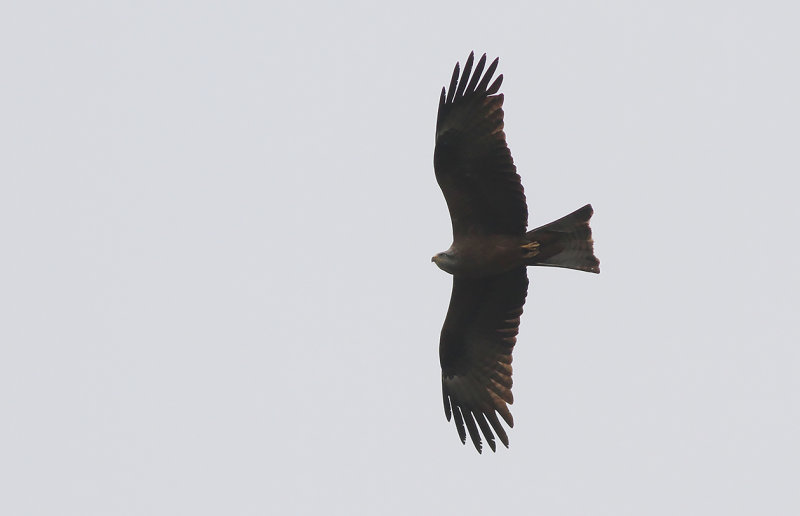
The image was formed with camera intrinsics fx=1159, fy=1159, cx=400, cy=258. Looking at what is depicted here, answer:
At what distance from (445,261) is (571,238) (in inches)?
53.2

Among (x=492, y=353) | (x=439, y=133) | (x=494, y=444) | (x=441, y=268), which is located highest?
(x=439, y=133)

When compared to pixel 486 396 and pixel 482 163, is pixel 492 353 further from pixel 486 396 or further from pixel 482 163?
pixel 482 163

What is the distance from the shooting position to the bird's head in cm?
1234

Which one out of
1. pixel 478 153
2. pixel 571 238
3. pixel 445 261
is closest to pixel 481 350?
pixel 445 261

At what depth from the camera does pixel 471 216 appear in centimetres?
1216

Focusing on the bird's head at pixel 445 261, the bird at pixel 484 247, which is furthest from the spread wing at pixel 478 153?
the bird's head at pixel 445 261

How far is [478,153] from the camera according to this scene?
38.8ft

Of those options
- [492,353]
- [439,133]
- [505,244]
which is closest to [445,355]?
[492,353]

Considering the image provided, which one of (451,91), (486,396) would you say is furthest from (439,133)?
(486,396)

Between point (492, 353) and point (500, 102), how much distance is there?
2907 millimetres

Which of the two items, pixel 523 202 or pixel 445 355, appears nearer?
pixel 523 202

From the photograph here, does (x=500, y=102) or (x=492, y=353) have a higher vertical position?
(x=500, y=102)

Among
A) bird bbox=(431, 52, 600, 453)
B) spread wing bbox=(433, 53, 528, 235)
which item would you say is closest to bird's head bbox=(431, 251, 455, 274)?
bird bbox=(431, 52, 600, 453)

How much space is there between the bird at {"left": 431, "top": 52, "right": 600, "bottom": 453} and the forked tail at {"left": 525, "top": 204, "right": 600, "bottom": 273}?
0.01m
